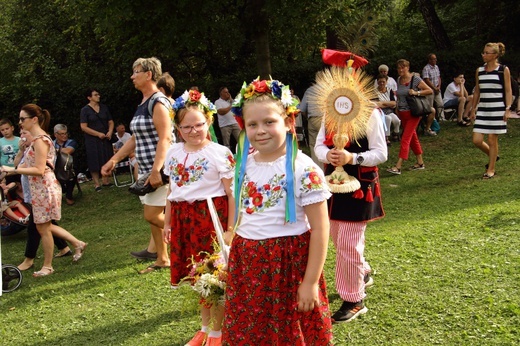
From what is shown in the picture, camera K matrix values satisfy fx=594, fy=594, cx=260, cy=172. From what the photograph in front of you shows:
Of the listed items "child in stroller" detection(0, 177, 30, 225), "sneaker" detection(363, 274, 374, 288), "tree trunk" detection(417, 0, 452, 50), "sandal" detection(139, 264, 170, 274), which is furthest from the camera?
"tree trunk" detection(417, 0, 452, 50)

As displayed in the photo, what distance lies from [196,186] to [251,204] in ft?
3.95

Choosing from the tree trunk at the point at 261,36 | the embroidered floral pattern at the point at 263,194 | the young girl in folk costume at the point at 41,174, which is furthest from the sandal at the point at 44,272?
the tree trunk at the point at 261,36

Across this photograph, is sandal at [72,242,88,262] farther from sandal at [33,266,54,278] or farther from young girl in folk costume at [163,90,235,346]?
young girl in folk costume at [163,90,235,346]

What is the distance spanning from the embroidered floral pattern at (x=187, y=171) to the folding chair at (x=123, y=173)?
8.88 meters

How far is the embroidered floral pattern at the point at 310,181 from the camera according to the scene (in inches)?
123

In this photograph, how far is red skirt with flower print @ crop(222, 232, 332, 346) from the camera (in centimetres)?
314

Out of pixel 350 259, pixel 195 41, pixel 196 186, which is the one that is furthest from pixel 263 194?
pixel 195 41

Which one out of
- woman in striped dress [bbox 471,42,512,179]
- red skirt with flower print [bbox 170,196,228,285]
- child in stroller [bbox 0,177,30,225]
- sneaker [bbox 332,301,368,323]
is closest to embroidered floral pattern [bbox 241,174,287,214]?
red skirt with flower print [bbox 170,196,228,285]

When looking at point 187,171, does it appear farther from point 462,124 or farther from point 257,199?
point 462,124

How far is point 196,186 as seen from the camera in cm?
438

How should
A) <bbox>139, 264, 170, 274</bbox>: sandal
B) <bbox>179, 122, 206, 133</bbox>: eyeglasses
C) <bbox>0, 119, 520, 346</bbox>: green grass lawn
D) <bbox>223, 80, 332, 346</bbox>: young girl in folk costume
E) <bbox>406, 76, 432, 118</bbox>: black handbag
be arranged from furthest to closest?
1. <bbox>406, 76, 432, 118</bbox>: black handbag
2. <bbox>139, 264, 170, 274</bbox>: sandal
3. <bbox>0, 119, 520, 346</bbox>: green grass lawn
4. <bbox>179, 122, 206, 133</bbox>: eyeglasses
5. <bbox>223, 80, 332, 346</bbox>: young girl in folk costume

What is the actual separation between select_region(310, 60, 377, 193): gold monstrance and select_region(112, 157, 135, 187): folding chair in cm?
924

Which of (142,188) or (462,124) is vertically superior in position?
(142,188)

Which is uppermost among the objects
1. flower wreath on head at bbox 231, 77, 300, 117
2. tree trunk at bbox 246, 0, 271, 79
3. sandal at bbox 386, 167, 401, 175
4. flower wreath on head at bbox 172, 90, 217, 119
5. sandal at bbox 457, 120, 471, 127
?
tree trunk at bbox 246, 0, 271, 79
